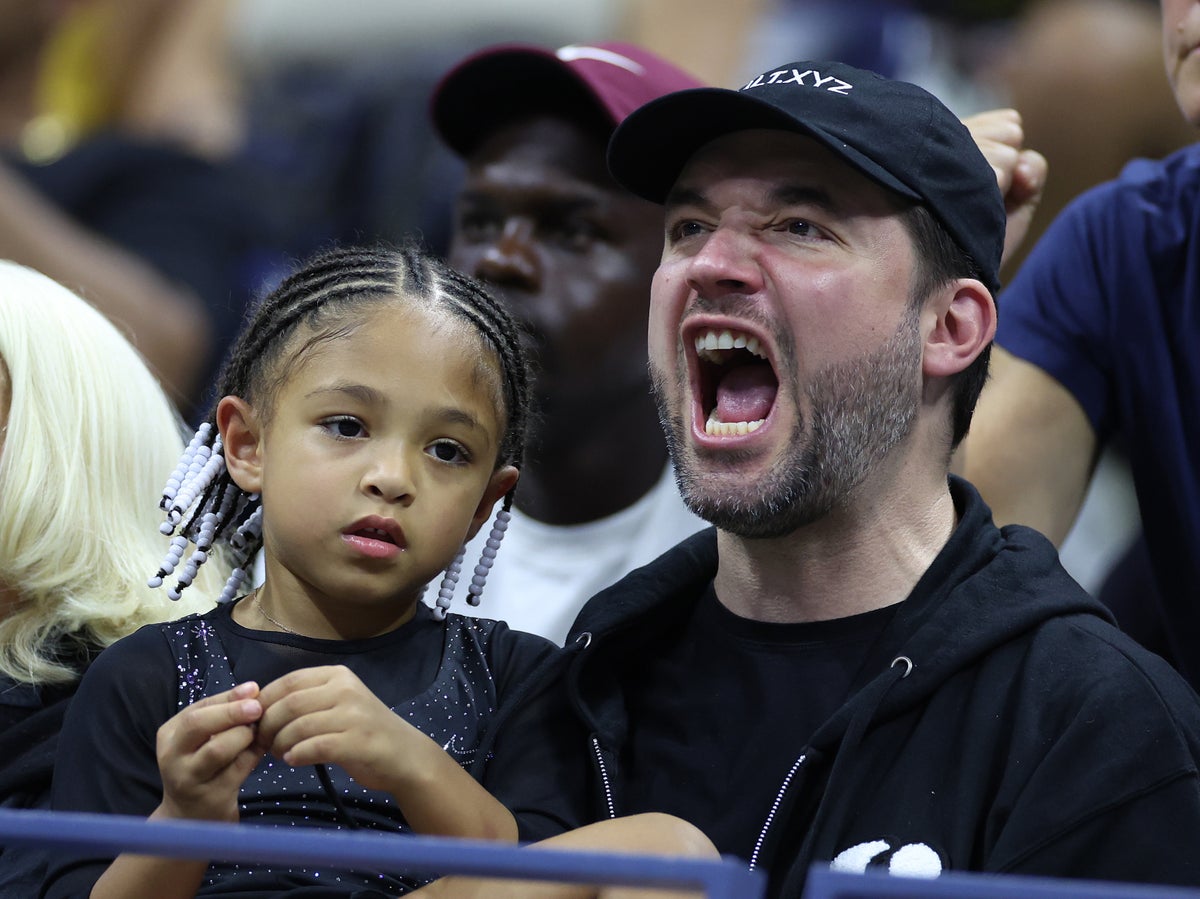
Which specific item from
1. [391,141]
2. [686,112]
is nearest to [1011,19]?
[391,141]

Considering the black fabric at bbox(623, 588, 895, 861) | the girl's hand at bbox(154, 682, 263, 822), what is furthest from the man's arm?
the girl's hand at bbox(154, 682, 263, 822)

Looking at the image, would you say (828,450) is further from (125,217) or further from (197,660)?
(125,217)

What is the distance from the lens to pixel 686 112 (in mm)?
2066

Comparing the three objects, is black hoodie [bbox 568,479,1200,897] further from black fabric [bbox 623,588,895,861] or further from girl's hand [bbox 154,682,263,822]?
girl's hand [bbox 154,682,263,822]

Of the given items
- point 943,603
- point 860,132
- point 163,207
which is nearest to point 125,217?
point 163,207

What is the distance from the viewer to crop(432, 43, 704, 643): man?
9.51 ft

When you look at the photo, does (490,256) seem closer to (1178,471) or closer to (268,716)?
(1178,471)

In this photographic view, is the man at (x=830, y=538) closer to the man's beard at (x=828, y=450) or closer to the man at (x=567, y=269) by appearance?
the man's beard at (x=828, y=450)

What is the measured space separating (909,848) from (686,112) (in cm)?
84

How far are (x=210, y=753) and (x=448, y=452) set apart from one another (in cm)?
50

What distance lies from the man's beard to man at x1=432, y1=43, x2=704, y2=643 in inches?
33.2

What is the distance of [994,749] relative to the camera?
6.07 feet

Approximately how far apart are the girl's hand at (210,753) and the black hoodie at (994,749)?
493mm

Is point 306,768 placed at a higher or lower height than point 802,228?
lower
